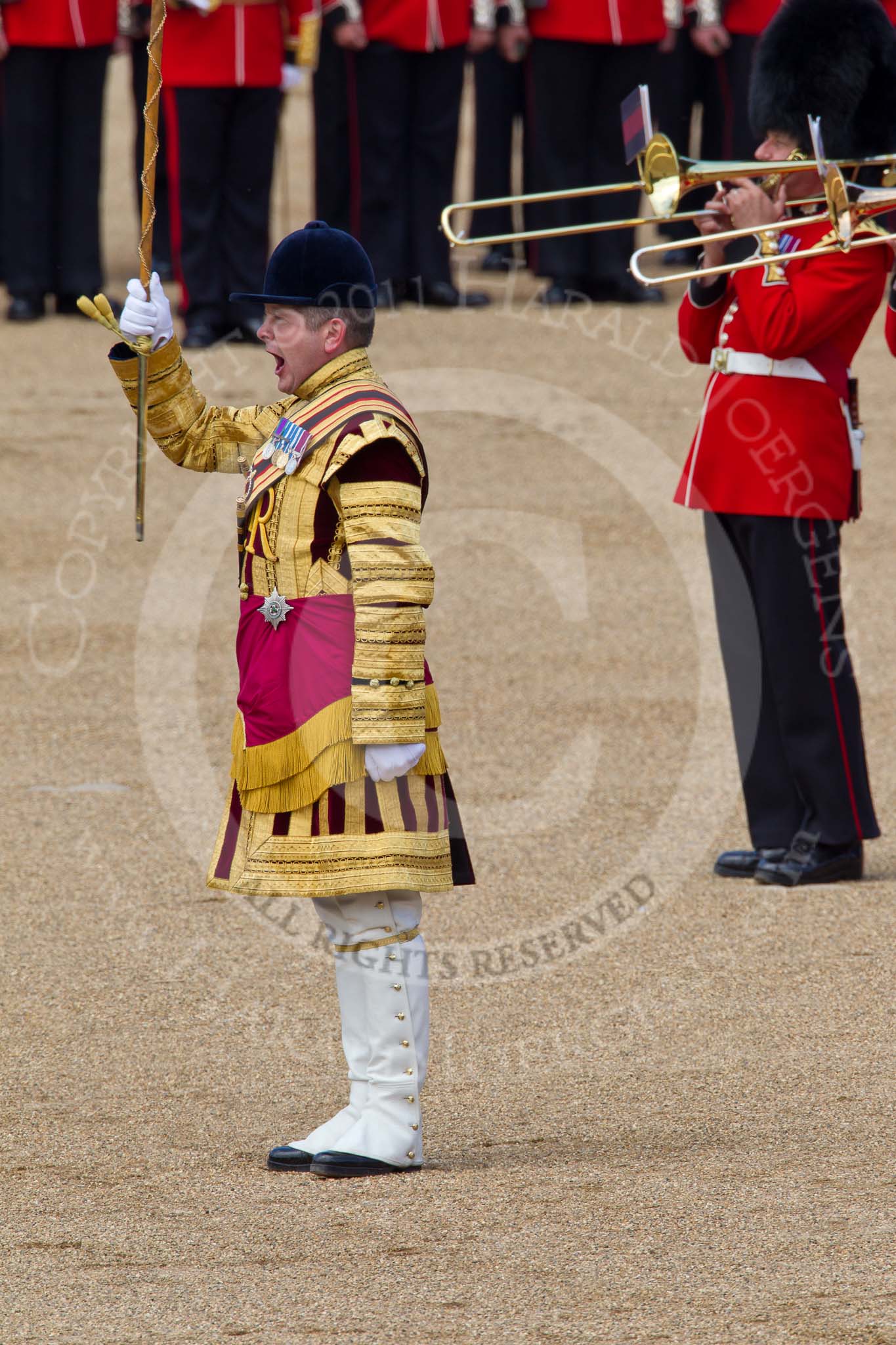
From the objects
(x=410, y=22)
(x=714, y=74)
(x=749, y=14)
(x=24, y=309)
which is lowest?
(x=24, y=309)

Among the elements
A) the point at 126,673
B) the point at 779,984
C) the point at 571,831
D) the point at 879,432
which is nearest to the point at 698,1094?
the point at 779,984

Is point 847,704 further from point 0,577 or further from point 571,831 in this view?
point 0,577

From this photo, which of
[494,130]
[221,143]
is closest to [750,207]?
[221,143]

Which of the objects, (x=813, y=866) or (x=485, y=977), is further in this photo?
(x=813, y=866)

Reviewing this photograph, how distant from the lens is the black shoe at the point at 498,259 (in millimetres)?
10008

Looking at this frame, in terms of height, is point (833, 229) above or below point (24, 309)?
above

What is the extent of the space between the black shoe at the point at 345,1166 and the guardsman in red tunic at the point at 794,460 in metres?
1.65

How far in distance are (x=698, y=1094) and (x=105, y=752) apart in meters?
2.41

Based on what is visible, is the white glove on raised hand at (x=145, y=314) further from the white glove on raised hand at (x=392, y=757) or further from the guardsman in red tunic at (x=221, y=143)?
the guardsman in red tunic at (x=221, y=143)

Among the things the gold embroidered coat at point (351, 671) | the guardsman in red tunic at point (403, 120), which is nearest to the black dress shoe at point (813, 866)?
the gold embroidered coat at point (351, 671)

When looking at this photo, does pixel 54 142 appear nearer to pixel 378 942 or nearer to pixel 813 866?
pixel 813 866

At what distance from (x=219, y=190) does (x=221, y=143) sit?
0.58ft

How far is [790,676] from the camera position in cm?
452

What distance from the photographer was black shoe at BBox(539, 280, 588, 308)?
29.7 ft
